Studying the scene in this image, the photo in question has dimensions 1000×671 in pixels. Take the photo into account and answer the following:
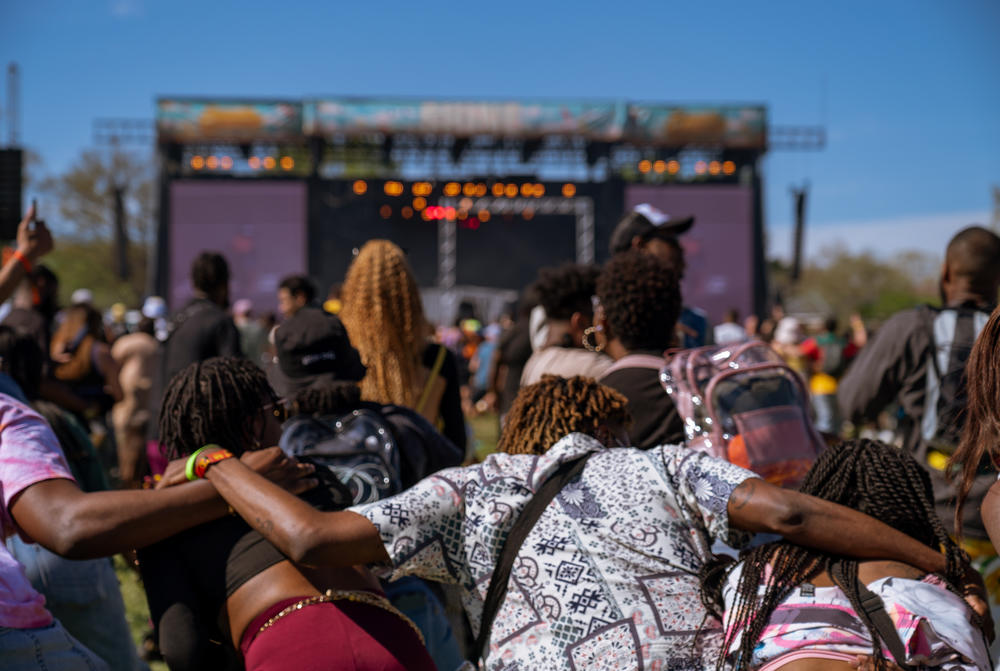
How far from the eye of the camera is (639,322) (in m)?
3.38

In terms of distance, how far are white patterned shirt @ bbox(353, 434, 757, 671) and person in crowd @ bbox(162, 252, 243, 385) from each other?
2955 millimetres

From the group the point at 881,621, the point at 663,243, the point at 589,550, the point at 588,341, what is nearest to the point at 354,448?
the point at 589,550

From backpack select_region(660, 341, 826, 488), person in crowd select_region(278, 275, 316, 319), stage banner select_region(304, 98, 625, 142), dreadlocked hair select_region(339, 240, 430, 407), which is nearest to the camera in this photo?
backpack select_region(660, 341, 826, 488)

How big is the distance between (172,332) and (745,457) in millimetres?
3385

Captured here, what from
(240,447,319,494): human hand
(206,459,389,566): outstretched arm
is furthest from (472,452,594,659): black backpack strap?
(240,447,319,494): human hand

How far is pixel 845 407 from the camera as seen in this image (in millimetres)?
3822

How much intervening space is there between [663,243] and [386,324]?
4.91 feet

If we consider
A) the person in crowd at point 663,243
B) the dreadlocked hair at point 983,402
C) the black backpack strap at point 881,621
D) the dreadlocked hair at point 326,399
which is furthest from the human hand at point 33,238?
the dreadlocked hair at point 983,402

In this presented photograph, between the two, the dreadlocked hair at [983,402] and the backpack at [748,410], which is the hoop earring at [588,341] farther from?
the dreadlocked hair at [983,402]

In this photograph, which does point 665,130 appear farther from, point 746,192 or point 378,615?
point 378,615

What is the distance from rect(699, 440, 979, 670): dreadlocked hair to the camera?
208cm

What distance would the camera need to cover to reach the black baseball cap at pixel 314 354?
312cm

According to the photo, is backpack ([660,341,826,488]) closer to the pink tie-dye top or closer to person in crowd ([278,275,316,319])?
the pink tie-dye top

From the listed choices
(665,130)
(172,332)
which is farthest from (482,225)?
(172,332)
